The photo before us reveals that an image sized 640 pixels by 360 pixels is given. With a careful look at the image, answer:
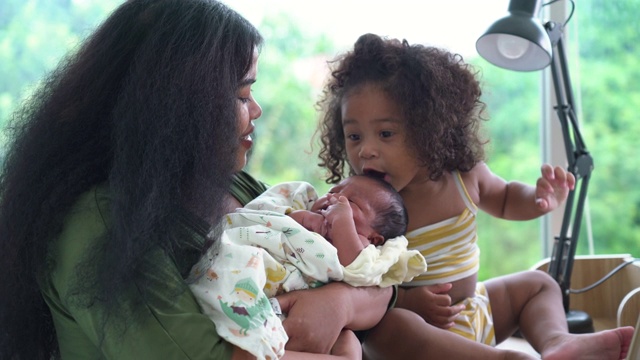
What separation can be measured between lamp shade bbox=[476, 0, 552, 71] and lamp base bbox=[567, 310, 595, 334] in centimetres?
55

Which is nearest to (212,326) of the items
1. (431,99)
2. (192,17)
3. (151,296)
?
(151,296)

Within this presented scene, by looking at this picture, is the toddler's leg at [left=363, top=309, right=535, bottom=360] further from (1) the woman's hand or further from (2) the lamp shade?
(2) the lamp shade

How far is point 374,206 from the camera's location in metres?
1.53

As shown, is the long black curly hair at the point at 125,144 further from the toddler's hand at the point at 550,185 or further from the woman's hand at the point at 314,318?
the toddler's hand at the point at 550,185

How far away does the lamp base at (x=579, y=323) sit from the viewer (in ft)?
5.92

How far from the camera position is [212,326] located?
1.12m

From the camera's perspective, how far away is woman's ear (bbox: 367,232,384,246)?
4.98ft

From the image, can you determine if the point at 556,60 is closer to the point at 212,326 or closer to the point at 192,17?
the point at 192,17

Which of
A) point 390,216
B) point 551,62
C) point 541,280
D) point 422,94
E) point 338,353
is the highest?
point 551,62

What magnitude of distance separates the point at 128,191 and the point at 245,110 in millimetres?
260

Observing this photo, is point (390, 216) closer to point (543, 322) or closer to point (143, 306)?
point (543, 322)

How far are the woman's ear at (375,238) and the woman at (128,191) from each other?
0.26 m

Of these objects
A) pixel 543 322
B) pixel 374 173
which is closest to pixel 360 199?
pixel 374 173

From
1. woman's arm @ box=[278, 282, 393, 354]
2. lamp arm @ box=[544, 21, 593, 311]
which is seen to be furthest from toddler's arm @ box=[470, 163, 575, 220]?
woman's arm @ box=[278, 282, 393, 354]
